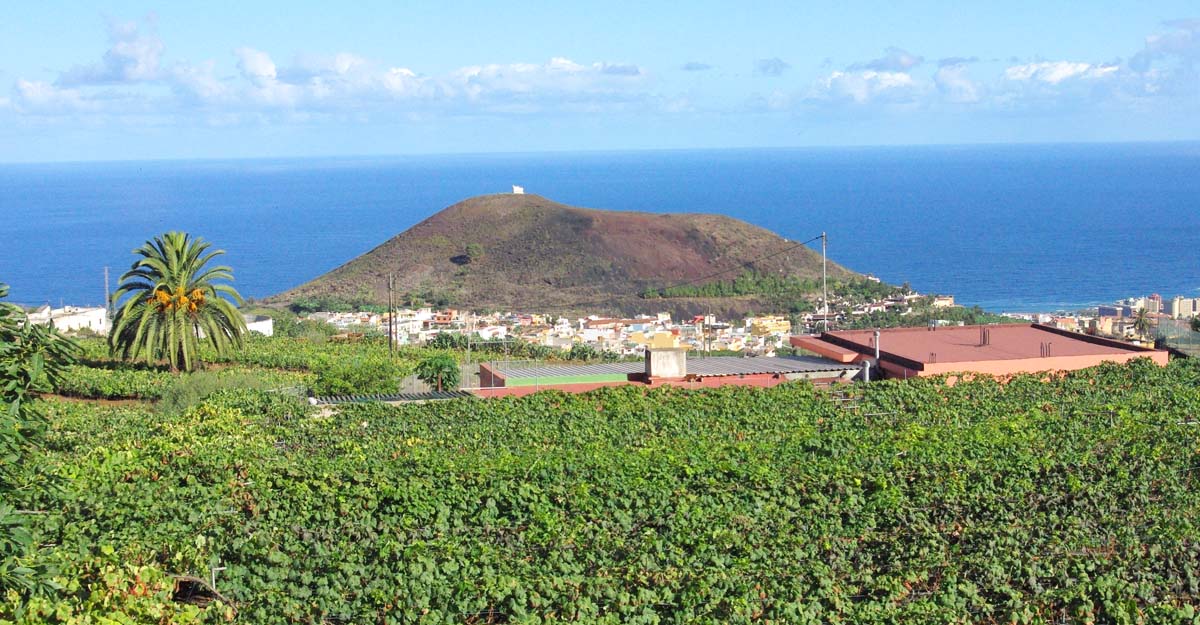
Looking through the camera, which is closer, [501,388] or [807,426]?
[807,426]

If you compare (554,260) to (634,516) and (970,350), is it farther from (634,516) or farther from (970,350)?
(634,516)

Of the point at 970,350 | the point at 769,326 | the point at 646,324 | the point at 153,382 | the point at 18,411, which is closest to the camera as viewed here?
the point at 18,411

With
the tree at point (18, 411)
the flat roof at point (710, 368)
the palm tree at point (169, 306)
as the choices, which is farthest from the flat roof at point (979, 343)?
the tree at point (18, 411)

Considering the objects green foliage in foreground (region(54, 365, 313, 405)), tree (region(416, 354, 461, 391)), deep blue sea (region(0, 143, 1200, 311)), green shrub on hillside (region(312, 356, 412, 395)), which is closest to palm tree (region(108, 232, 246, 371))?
green foliage in foreground (region(54, 365, 313, 405))

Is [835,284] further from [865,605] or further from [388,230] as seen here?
[388,230]

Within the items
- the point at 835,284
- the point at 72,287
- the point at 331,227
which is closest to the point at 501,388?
the point at 835,284

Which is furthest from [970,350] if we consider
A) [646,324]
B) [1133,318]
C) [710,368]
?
[646,324]

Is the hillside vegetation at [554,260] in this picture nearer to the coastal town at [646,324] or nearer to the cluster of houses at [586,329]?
the coastal town at [646,324]

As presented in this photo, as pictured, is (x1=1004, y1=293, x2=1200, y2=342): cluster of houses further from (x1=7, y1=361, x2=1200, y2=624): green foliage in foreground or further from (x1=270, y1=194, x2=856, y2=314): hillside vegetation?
(x1=7, y1=361, x2=1200, y2=624): green foliage in foreground
